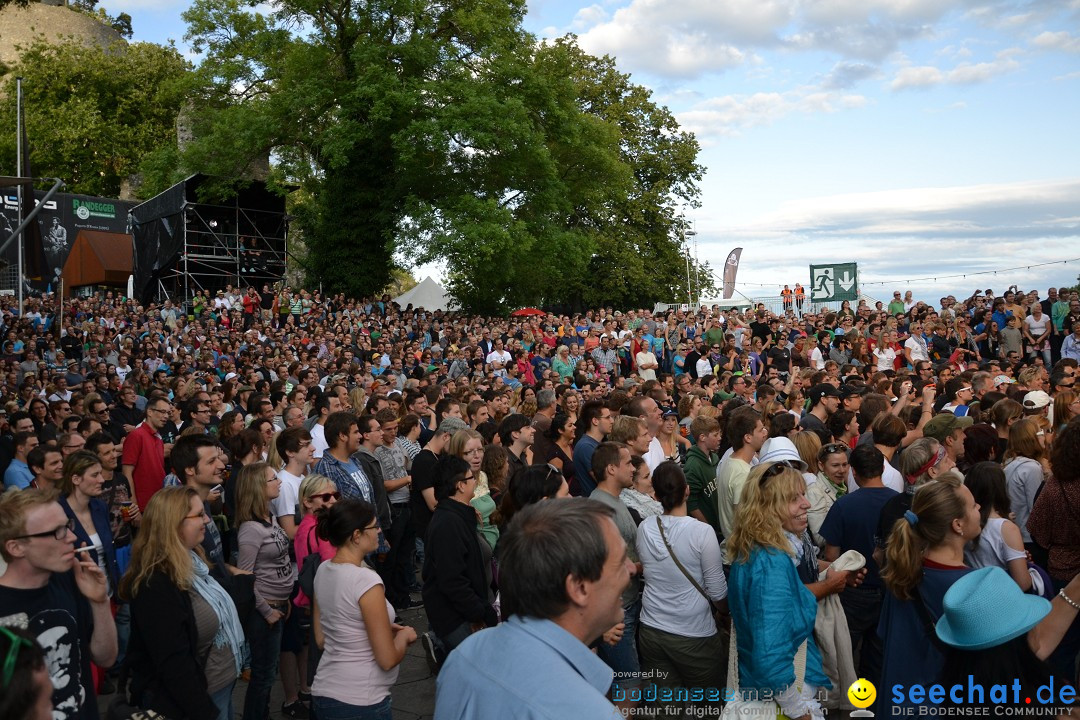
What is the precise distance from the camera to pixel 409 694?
5.54 m

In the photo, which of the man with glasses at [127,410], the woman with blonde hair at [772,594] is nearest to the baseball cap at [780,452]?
the woman with blonde hair at [772,594]

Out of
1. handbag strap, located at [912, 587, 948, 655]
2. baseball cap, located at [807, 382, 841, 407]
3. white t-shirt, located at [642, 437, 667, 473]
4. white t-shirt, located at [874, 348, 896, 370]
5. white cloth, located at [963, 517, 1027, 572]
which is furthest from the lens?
white t-shirt, located at [874, 348, 896, 370]

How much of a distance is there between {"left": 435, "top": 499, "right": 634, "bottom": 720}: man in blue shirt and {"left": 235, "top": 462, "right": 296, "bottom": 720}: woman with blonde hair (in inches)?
123

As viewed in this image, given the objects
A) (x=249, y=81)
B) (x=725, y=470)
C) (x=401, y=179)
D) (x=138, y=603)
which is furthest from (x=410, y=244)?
(x=138, y=603)

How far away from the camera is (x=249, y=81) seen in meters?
31.6

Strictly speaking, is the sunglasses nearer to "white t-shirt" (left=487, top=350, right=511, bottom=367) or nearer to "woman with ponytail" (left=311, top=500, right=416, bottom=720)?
"woman with ponytail" (left=311, top=500, right=416, bottom=720)

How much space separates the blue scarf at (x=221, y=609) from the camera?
12.4 feet

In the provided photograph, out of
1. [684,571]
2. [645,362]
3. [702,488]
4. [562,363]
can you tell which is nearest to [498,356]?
[562,363]

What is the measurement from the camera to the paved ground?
5270 mm

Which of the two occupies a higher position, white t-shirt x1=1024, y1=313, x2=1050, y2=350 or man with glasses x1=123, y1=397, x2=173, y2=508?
white t-shirt x1=1024, y1=313, x2=1050, y2=350

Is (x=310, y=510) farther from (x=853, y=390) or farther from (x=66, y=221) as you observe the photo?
(x=66, y=221)

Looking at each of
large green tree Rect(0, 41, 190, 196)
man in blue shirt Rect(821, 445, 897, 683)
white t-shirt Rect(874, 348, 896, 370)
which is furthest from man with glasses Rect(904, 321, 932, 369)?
large green tree Rect(0, 41, 190, 196)

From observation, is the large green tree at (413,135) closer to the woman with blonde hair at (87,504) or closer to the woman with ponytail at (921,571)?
the woman with blonde hair at (87,504)

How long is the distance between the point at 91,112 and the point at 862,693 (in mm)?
45789
